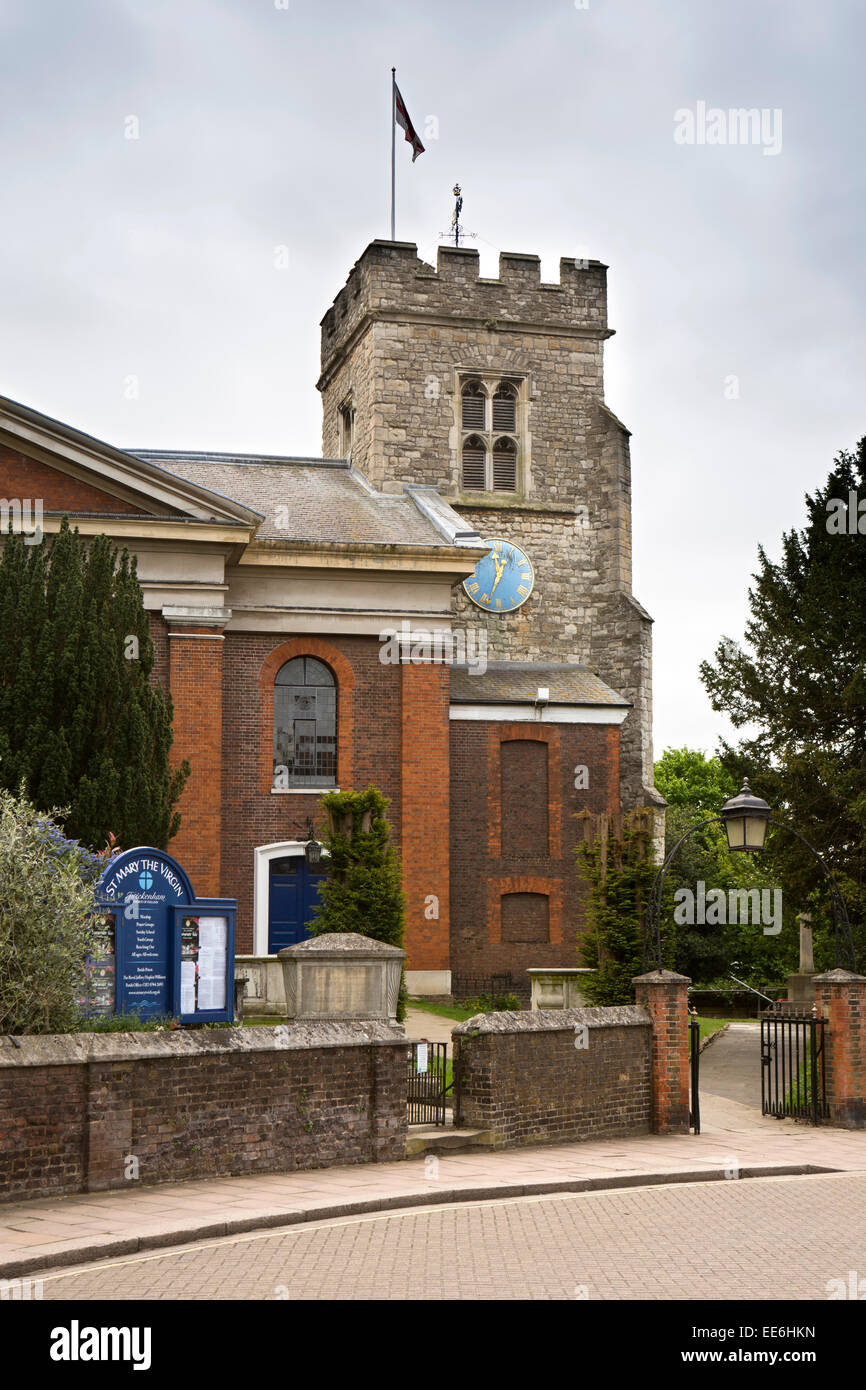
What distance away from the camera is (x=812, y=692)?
2477cm

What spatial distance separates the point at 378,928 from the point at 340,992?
620cm

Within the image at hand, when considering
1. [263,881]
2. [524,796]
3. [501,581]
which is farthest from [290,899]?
[501,581]

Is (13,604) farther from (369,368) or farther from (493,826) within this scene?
(369,368)

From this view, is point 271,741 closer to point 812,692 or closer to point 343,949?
point 812,692

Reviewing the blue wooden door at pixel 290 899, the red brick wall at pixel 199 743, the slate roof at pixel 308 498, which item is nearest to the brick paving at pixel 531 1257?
the red brick wall at pixel 199 743

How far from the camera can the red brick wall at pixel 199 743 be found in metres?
28.2

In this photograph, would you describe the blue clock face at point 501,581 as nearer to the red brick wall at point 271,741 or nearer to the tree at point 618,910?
the red brick wall at point 271,741

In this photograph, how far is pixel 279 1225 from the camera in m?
10.6

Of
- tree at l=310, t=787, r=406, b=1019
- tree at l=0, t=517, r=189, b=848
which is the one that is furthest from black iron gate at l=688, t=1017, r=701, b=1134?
tree at l=0, t=517, r=189, b=848

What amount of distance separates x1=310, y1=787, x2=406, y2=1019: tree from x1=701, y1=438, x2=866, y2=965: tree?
636cm

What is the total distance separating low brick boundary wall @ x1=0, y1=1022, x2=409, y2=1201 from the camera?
11.1 metres

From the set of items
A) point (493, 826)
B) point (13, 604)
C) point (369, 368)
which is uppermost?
point (369, 368)
